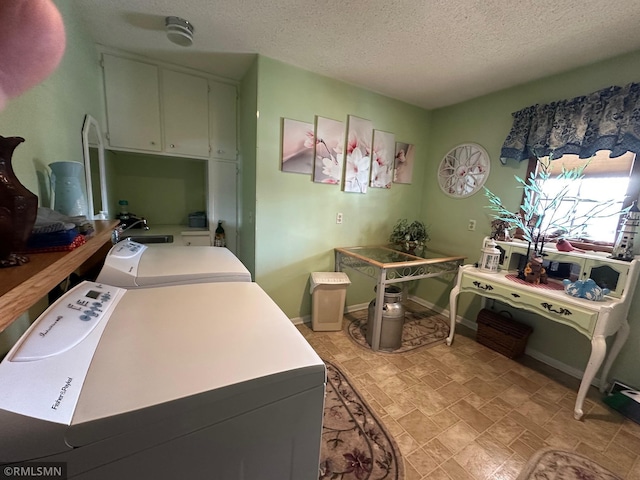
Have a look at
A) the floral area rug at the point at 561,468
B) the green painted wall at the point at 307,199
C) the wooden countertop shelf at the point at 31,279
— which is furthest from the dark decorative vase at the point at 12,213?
the floral area rug at the point at 561,468

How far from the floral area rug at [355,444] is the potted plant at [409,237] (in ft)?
5.47

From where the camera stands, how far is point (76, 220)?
104cm

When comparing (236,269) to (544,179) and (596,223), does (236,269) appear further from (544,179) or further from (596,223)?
(596,223)

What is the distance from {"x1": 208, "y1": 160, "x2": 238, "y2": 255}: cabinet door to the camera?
107 inches

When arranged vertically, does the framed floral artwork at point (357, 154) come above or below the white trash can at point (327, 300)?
above

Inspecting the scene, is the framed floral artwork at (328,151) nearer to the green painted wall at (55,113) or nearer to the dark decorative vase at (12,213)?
the green painted wall at (55,113)

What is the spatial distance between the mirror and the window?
339 cm

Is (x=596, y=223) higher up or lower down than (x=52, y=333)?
higher up

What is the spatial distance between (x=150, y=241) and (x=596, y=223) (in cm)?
384

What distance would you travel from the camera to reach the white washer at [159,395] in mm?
465

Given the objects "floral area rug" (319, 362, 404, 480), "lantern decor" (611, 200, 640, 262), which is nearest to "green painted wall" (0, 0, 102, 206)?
"floral area rug" (319, 362, 404, 480)

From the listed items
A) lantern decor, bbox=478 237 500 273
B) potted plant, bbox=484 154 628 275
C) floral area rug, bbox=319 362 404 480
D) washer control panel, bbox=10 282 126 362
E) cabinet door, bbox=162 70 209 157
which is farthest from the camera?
cabinet door, bbox=162 70 209 157

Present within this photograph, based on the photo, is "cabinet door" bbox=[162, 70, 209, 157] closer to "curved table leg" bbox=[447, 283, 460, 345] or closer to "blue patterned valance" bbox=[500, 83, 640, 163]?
"curved table leg" bbox=[447, 283, 460, 345]

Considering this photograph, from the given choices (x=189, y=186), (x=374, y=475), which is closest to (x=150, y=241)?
(x=189, y=186)
